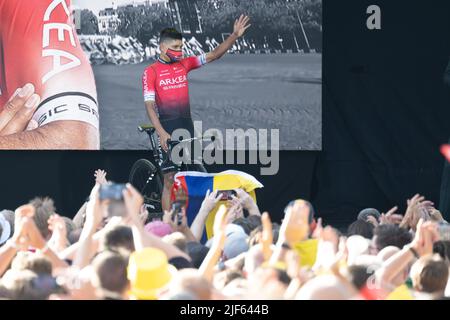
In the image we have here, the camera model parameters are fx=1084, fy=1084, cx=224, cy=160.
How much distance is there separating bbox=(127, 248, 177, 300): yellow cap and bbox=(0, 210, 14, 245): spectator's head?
208 centimetres

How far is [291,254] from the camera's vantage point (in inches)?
157

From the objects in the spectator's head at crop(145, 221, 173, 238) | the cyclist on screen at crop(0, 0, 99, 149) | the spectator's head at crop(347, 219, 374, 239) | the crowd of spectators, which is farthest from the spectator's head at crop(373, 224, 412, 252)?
the cyclist on screen at crop(0, 0, 99, 149)

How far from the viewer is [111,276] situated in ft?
12.9

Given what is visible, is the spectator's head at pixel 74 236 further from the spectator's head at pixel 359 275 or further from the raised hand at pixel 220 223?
the spectator's head at pixel 359 275

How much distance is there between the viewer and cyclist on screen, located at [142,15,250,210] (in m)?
10.2

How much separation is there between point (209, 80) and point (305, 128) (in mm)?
1017

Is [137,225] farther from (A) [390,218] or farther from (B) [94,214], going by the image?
(A) [390,218]

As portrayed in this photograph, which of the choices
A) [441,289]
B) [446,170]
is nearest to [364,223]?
[441,289]

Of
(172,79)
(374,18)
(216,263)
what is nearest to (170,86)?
(172,79)

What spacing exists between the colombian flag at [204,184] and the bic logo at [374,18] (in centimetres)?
214

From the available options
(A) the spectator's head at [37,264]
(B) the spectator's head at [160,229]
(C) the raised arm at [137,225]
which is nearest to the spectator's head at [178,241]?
(C) the raised arm at [137,225]

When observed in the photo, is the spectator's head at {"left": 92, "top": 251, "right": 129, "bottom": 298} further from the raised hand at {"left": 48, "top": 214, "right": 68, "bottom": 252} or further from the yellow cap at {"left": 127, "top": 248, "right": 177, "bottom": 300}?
the raised hand at {"left": 48, "top": 214, "right": 68, "bottom": 252}

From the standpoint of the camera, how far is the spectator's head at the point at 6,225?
5938 millimetres

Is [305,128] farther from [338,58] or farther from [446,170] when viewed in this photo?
[446,170]
